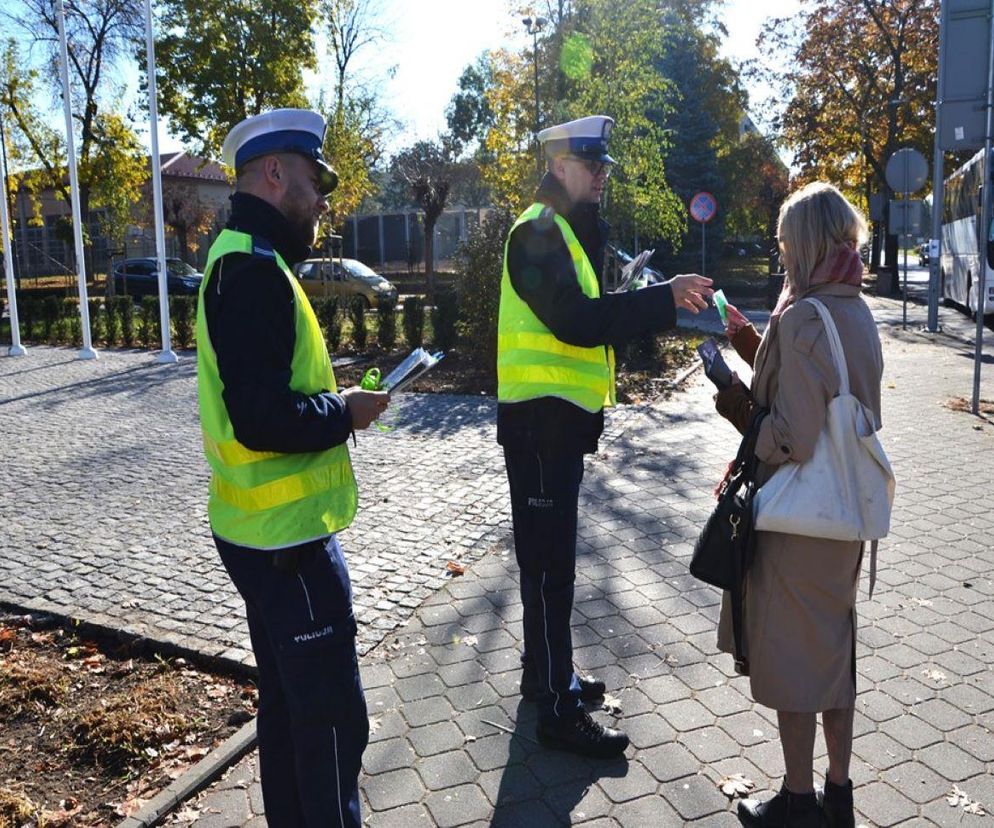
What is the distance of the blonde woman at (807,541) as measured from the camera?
2.71 meters

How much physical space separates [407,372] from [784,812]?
1899 millimetres

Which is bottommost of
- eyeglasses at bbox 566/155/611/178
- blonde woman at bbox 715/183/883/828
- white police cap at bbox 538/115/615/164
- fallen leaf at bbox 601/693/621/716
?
fallen leaf at bbox 601/693/621/716

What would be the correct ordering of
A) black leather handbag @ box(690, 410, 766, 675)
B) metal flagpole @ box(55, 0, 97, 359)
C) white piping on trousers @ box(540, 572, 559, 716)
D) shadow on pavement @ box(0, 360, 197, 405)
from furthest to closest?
metal flagpole @ box(55, 0, 97, 359) < shadow on pavement @ box(0, 360, 197, 405) < white piping on trousers @ box(540, 572, 559, 716) < black leather handbag @ box(690, 410, 766, 675)

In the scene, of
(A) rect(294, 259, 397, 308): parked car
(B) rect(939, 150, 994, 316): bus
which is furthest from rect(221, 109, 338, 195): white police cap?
(A) rect(294, 259, 397, 308): parked car

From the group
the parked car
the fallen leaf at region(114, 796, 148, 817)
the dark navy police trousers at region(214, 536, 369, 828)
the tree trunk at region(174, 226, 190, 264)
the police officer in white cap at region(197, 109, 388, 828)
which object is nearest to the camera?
the police officer in white cap at region(197, 109, 388, 828)

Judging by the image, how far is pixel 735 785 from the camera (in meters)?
3.26

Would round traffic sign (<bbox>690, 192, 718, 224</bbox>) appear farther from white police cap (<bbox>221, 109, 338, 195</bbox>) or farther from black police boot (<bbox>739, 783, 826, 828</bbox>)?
white police cap (<bbox>221, 109, 338, 195</bbox>)

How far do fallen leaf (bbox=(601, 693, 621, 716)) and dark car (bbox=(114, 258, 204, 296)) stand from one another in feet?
106

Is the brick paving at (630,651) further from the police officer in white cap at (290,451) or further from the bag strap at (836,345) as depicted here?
the bag strap at (836,345)

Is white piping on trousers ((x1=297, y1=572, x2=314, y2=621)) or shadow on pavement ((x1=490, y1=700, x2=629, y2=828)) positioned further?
shadow on pavement ((x1=490, y1=700, x2=629, y2=828))

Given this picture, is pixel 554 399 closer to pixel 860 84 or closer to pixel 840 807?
pixel 840 807

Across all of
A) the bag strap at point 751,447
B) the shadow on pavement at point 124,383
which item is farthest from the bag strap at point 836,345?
the shadow on pavement at point 124,383

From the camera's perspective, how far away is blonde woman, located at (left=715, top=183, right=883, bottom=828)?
2715 mm

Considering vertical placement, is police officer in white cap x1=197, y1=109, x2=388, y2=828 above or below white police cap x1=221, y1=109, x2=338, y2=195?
below
